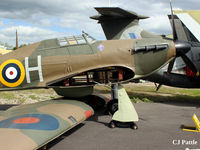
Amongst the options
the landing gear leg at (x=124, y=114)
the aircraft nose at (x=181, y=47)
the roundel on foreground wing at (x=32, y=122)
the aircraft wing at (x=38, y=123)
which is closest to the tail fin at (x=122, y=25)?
the aircraft nose at (x=181, y=47)

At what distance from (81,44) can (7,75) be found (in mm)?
2639

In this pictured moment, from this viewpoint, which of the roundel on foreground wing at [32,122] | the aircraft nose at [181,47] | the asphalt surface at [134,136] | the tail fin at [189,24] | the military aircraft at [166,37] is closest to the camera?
the roundel on foreground wing at [32,122]

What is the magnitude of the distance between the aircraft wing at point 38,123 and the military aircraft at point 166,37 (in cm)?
380

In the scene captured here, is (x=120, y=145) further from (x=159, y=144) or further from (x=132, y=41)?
(x=132, y=41)

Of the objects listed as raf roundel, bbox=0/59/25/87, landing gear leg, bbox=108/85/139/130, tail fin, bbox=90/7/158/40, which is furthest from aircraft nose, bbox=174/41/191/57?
tail fin, bbox=90/7/158/40

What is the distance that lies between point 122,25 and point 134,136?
8.85 m

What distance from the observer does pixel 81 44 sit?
650cm

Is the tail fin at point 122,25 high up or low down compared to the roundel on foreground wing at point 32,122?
up

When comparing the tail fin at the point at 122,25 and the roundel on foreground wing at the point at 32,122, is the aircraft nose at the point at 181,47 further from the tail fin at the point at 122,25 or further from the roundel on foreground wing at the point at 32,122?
the tail fin at the point at 122,25

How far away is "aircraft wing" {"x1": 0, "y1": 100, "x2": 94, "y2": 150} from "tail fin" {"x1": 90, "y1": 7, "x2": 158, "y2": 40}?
7.20 metres

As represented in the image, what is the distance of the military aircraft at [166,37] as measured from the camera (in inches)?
272

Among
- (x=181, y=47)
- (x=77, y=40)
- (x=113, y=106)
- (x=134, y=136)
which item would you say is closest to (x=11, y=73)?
(x=77, y=40)

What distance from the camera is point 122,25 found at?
12461 millimetres

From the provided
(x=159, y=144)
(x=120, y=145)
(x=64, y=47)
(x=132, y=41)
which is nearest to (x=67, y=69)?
(x=64, y=47)
